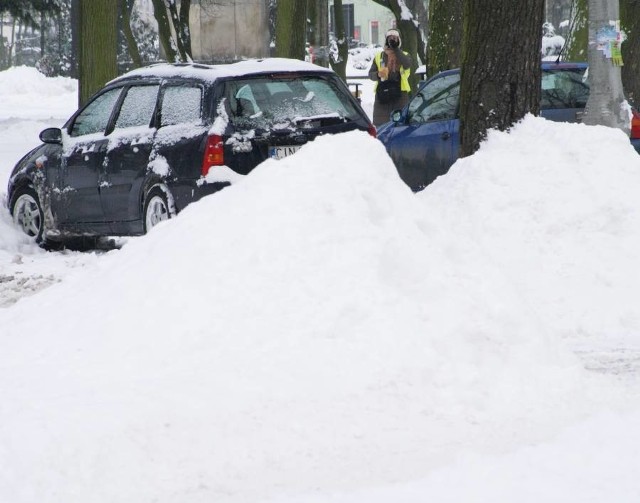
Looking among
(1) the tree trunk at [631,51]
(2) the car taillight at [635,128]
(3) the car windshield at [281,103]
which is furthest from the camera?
(1) the tree trunk at [631,51]

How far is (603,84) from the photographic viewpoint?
11.7 metres

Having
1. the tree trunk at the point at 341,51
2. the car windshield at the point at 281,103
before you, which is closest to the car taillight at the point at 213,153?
the car windshield at the point at 281,103

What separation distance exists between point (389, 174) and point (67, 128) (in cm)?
622

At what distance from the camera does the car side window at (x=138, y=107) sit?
1100 cm

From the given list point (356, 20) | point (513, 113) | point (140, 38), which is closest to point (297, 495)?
point (513, 113)

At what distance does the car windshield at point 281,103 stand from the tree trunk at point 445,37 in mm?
8325

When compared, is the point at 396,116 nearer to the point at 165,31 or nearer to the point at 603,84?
the point at 603,84

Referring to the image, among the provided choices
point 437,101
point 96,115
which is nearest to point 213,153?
point 96,115

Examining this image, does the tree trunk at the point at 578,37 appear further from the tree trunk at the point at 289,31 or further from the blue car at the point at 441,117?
the blue car at the point at 441,117

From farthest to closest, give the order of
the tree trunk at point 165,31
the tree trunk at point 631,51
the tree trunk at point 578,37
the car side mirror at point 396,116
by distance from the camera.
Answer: the tree trunk at point 165,31 → the tree trunk at point 578,37 → the tree trunk at point 631,51 → the car side mirror at point 396,116

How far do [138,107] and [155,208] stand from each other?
1.05 meters

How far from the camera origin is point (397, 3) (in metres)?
30.8

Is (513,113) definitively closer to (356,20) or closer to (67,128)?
(67,128)

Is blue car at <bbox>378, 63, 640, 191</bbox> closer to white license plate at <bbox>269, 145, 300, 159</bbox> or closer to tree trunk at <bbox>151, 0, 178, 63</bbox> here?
white license plate at <bbox>269, 145, 300, 159</bbox>
